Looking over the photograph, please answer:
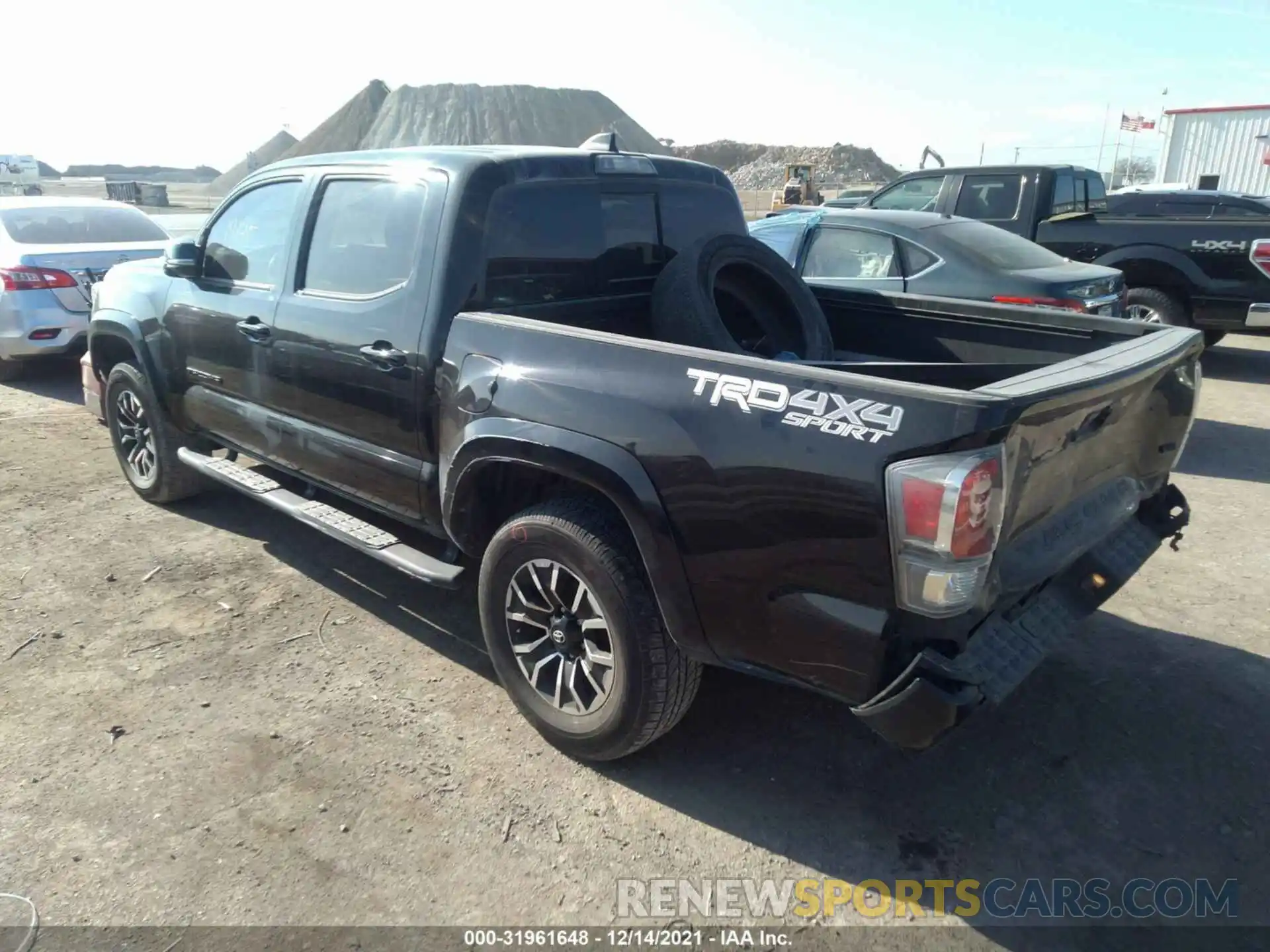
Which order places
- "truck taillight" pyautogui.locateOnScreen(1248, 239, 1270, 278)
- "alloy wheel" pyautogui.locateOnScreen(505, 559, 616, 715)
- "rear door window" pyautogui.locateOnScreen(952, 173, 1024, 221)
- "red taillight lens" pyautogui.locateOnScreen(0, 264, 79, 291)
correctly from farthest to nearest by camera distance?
"rear door window" pyautogui.locateOnScreen(952, 173, 1024, 221), "truck taillight" pyautogui.locateOnScreen(1248, 239, 1270, 278), "red taillight lens" pyautogui.locateOnScreen(0, 264, 79, 291), "alloy wheel" pyautogui.locateOnScreen(505, 559, 616, 715)

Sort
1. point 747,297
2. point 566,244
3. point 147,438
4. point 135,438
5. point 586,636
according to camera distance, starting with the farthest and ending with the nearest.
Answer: point 135,438 < point 147,438 < point 747,297 < point 566,244 < point 586,636

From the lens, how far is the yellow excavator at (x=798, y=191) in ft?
101

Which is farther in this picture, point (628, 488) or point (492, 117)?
point (492, 117)

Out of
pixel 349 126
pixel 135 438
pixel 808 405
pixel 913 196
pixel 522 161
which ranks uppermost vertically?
pixel 349 126

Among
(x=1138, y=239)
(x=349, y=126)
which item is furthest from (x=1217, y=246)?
(x=349, y=126)

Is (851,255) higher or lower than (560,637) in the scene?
higher

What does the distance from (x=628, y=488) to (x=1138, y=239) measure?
814 cm

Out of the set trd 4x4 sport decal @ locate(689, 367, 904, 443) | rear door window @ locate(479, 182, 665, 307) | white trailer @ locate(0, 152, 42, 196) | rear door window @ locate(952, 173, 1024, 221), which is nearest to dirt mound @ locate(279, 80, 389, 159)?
white trailer @ locate(0, 152, 42, 196)

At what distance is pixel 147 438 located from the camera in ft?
17.5

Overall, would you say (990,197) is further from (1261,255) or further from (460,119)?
(460,119)

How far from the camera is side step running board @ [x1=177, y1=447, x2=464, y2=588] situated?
3.44 m

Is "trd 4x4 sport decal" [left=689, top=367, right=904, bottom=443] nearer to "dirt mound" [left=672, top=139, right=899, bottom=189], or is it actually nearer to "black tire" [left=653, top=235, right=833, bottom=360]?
"black tire" [left=653, top=235, right=833, bottom=360]

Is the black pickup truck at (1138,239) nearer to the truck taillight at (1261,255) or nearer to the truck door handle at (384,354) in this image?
the truck taillight at (1261,255)

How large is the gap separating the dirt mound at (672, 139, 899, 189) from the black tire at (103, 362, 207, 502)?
64051mm
